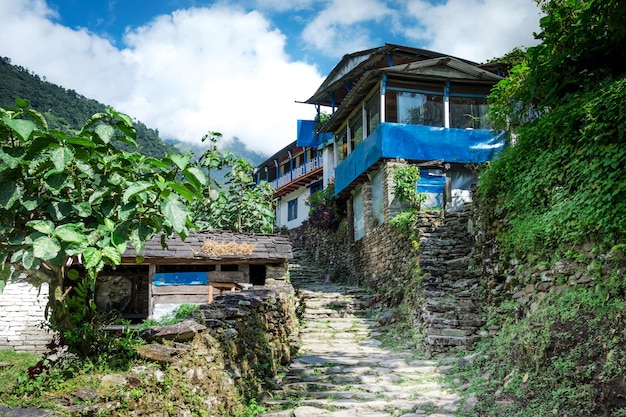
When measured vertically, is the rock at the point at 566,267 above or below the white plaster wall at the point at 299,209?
below

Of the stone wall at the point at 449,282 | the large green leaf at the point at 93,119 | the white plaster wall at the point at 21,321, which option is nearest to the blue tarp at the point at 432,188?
the stone wall at the point at 449,282

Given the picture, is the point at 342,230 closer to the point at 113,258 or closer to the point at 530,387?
the point at 530,387

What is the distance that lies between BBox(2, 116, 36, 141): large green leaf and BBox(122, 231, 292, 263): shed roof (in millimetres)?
8654

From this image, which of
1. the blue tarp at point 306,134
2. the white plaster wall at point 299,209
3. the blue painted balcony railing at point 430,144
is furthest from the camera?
the white plaster wall at point 299,209

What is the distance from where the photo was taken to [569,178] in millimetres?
6039

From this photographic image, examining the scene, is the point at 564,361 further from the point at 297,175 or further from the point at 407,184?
the point at 297,175

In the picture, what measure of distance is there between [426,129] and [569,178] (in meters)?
8.47

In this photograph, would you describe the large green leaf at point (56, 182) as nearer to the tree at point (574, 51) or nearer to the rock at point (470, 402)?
the rock at point (470, 402)

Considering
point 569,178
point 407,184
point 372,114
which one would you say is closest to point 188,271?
point 407,184

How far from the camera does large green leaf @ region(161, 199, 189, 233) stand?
307 centimetres

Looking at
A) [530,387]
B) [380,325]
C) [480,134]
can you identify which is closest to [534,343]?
[530,387]

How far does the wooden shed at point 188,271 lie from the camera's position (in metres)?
11.8

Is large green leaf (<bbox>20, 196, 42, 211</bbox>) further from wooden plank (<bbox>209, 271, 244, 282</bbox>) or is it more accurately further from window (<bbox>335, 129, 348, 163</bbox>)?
window (<bbox>335, 129, 348, 163</bbox>)

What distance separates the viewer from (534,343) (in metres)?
5.64
